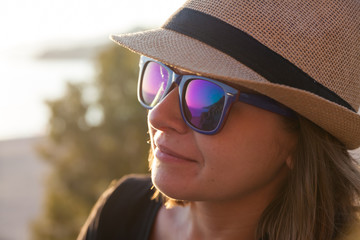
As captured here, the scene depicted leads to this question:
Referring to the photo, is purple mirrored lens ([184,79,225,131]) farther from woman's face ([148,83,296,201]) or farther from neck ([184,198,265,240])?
neck ([184,198,265,240])

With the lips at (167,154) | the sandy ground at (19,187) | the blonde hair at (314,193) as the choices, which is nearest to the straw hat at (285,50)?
the blonde hair at (314,193)

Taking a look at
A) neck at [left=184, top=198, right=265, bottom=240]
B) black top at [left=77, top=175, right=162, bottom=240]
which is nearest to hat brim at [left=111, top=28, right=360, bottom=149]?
neck at [left=184, top=198, right=265, bottom=240]

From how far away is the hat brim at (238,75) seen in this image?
175 centimetres

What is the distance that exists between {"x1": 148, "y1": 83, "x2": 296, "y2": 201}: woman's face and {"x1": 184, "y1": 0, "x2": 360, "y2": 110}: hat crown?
24 cm

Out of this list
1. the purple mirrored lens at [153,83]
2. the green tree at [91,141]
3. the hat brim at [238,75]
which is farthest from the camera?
the green tree at [91,141]

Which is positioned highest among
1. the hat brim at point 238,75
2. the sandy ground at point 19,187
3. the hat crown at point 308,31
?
the hat crown at point 308,31

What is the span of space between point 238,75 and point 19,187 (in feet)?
32.7

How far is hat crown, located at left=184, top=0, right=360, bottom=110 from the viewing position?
1844mm

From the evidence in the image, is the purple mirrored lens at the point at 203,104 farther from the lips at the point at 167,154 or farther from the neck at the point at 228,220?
the neck at the point at 228,220

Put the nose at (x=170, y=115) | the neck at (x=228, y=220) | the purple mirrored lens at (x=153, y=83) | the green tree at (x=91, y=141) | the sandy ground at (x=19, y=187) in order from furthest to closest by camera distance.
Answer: the sandy ground at (x=19, y=187), the green tree at (x=91, y=141), the neck at (x=228, y=220), the purple mirrored lens at (x=153, y=83), the nose at (x=170, y=115)

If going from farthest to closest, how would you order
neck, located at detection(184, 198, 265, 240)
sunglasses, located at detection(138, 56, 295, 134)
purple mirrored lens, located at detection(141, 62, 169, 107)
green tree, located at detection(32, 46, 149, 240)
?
green tree, located at detection(32, 46, 149, 240), neck, located at detection(184, 198, 265, 240), purple mirrored lens, located at detection(141, 62, 169, 107), sunglasses, located at detection(138, 56, 295, 134)

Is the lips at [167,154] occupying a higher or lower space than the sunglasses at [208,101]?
lower

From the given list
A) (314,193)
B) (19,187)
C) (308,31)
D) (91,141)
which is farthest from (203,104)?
(19,187)

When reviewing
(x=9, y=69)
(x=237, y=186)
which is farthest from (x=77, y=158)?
(x=9, y=69)
